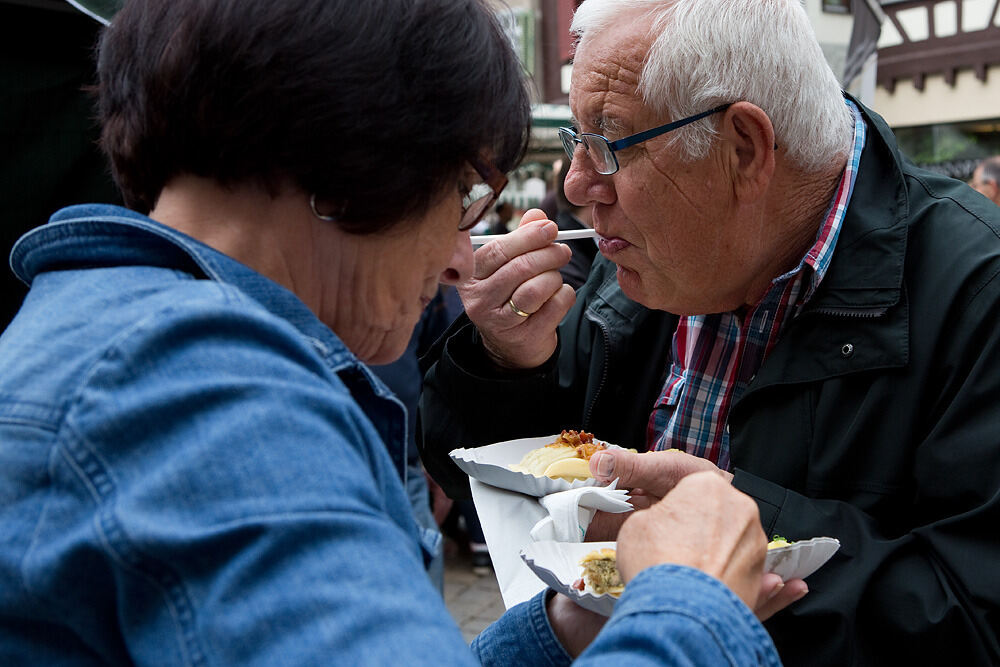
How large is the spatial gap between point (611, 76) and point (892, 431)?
1.02 metres

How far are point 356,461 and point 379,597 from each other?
15cm

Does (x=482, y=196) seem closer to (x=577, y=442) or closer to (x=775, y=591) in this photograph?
(x=775, y=591)

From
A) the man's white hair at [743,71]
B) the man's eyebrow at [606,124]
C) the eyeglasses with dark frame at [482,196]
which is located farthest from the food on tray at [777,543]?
the man's eyebrow at [606,124]

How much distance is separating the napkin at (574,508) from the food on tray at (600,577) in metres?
0.24

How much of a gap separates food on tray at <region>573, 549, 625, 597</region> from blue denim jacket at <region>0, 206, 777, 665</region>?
17.1 inches

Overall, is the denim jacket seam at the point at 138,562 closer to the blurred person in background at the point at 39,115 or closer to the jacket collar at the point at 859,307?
the jacket collar at the point at 859,307

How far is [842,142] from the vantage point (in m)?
2.18

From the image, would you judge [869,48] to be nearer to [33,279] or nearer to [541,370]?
[541,370]

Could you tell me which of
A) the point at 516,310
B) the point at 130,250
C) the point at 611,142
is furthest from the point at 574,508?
the point at 130,250

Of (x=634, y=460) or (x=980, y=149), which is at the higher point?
(x=634, y=460)

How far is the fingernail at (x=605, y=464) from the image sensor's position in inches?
70.0

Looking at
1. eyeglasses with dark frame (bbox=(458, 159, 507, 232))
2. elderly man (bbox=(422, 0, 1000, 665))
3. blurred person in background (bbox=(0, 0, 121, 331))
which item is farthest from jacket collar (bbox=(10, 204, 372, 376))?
blurred person in background (bbox=(0, 0, 121, 331))

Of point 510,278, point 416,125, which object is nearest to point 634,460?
point 510,278

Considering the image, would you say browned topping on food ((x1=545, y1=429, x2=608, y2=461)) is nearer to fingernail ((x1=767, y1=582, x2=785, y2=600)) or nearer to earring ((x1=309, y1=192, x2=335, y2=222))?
fingernail ((x1=767, y1=582, x2=785, y2=600))
